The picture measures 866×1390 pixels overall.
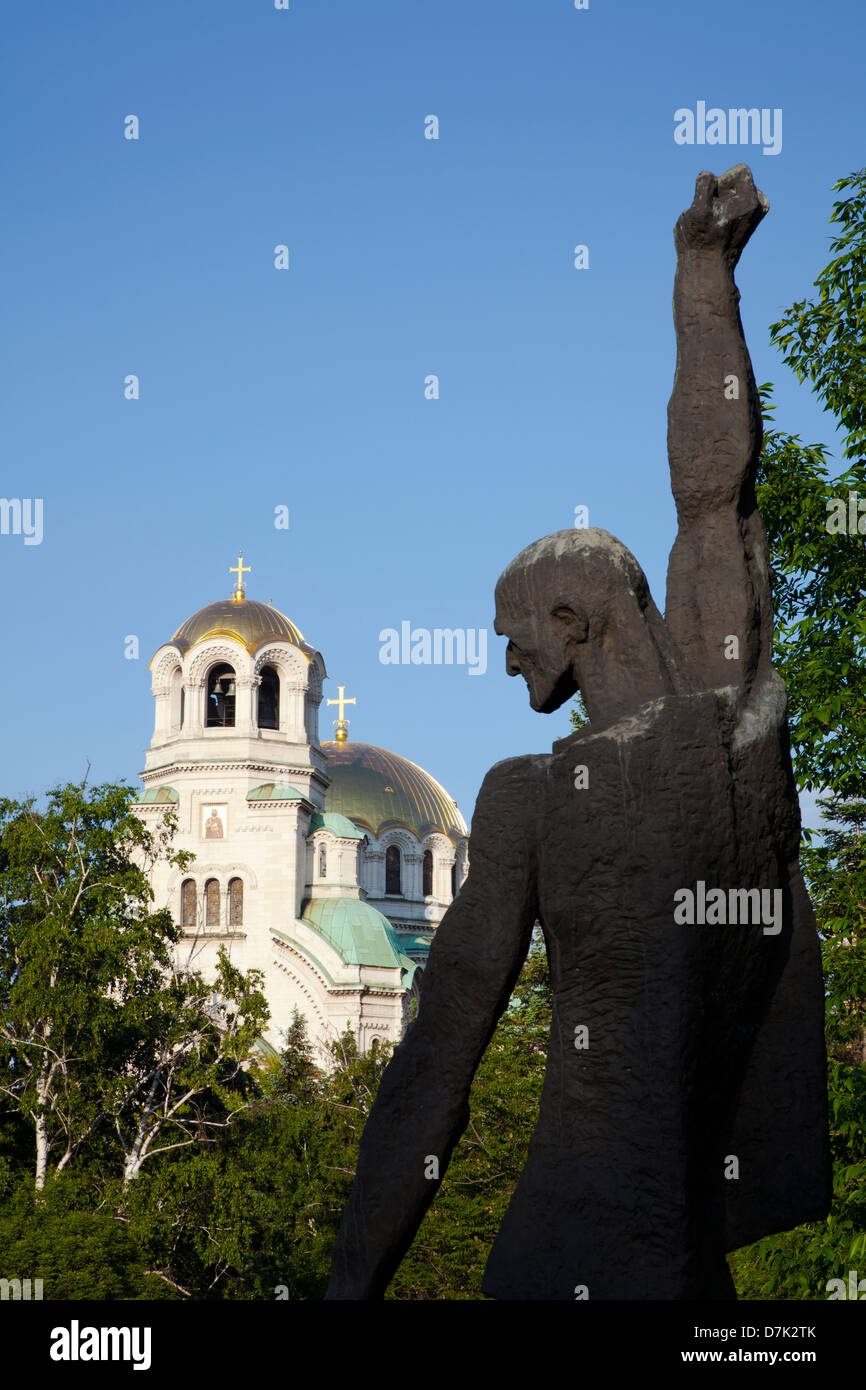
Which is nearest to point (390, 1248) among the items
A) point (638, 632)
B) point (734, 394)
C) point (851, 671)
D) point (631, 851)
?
point (631, 851)

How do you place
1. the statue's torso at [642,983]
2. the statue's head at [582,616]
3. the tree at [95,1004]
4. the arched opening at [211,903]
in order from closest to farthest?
the statue's torso at [642,983], the statue's head at [582,616], the tree at [95,1004], the arched opening at [211,903]

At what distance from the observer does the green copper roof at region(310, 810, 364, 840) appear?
5959cm

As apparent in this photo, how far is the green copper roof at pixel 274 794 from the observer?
56656 mm

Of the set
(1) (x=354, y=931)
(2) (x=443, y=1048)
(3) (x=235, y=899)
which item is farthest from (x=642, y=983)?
(3) (x=235, y=899)

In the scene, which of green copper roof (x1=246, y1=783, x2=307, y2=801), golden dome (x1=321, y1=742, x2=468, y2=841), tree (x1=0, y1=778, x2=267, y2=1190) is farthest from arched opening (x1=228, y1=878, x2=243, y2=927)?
tree (x1=0, y1=778, x2=267, y2=1190)

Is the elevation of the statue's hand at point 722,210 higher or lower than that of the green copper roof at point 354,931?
lower

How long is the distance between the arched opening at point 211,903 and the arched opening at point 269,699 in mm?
6107

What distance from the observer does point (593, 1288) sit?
11.8 ft

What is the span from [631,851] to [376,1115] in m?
0.87

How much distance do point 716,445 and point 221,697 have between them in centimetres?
5596

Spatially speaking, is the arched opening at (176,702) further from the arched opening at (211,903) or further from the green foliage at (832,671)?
the green foliage at (832,671)

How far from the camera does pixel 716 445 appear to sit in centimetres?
417

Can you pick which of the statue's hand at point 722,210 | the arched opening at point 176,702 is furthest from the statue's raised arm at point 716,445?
the arched opening at point 176,702
